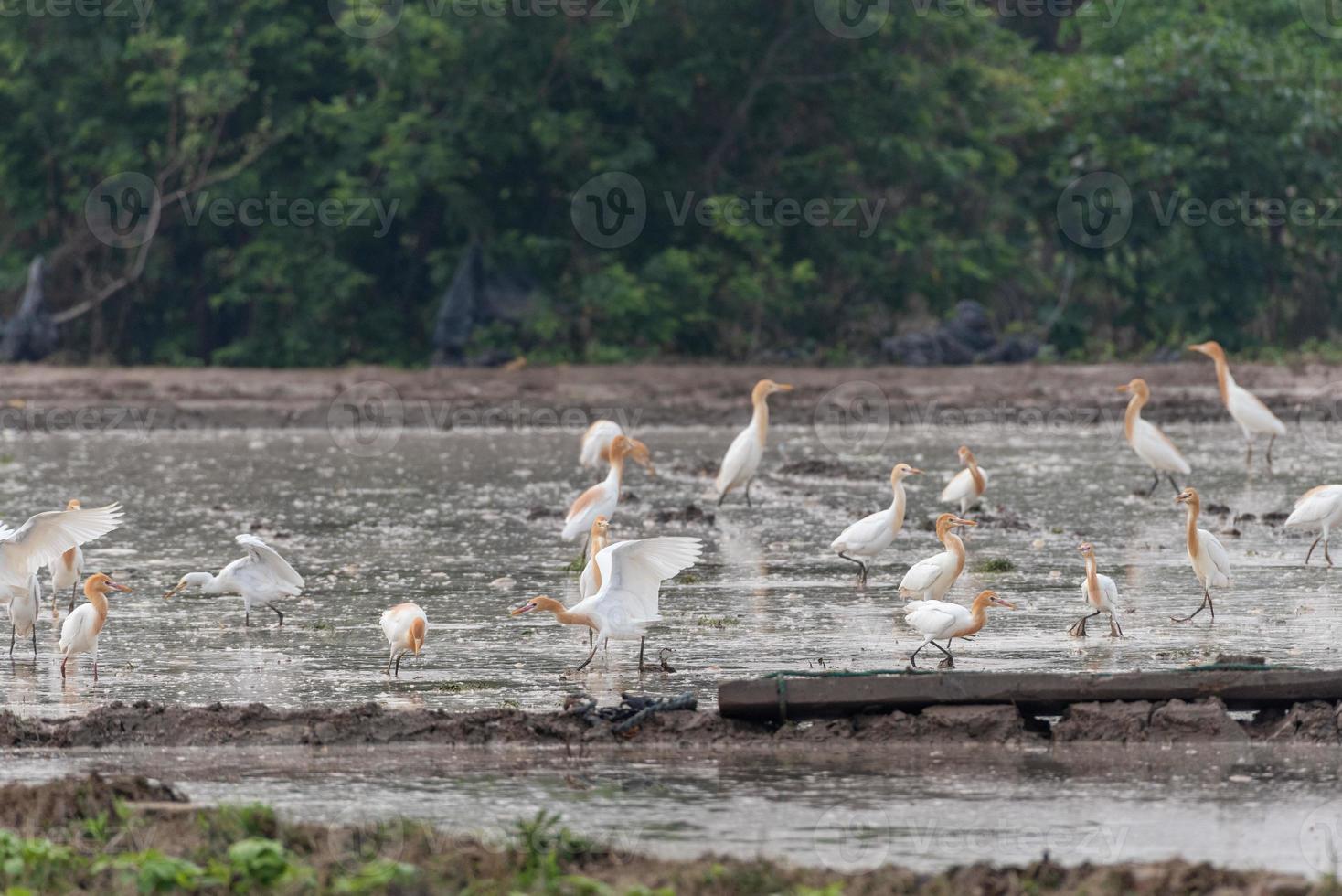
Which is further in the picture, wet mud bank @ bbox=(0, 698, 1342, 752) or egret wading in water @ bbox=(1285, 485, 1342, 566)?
egret wading in water @ bbox=(1285, 485, 1342, 566)

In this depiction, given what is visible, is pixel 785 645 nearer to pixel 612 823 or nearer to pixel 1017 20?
pixel 612 823

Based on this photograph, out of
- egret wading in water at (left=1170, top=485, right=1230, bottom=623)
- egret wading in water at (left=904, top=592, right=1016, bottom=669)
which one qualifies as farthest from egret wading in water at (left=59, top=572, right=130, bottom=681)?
egret wading in water at (left=1170, top=485, right=1230, bottom=623)

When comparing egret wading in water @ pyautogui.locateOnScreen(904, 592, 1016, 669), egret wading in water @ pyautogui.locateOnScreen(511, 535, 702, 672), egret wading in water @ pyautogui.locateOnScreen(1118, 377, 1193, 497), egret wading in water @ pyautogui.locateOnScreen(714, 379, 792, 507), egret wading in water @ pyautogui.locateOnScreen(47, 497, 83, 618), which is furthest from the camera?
egret wading in water @ pyautogui.locateOnScreen(1118, 377, 1193, 497)

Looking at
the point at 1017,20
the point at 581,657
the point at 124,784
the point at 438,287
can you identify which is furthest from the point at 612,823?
the point at 1017,20

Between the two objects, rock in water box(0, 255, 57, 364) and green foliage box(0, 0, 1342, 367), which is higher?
green foliage box(0, 0, 1342, 367)

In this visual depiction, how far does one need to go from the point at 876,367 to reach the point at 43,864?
21620mm

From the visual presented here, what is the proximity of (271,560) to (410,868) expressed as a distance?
4743mm

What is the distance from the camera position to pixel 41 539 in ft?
31.5

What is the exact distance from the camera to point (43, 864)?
19.5 feet

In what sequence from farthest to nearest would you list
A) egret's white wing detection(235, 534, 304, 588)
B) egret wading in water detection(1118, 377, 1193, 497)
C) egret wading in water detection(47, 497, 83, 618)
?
egret wading in water detection(1118, 377, 1193, 497), egret wading in water detection(47, 497, 83, 618), egret's white wing detection(235, 534, 304, 588)

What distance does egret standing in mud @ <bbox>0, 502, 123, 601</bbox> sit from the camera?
948 centimetres

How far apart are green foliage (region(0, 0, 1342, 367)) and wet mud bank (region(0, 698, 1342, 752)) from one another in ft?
61.7

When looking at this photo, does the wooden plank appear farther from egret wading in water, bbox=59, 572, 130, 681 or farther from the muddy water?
egret wading in water, bbox=59, 572, 130, 681

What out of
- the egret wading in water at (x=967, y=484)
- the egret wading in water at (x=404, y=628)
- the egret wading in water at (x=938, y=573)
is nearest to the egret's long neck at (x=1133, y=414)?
the egret wading in water at (x=967, y=484)
